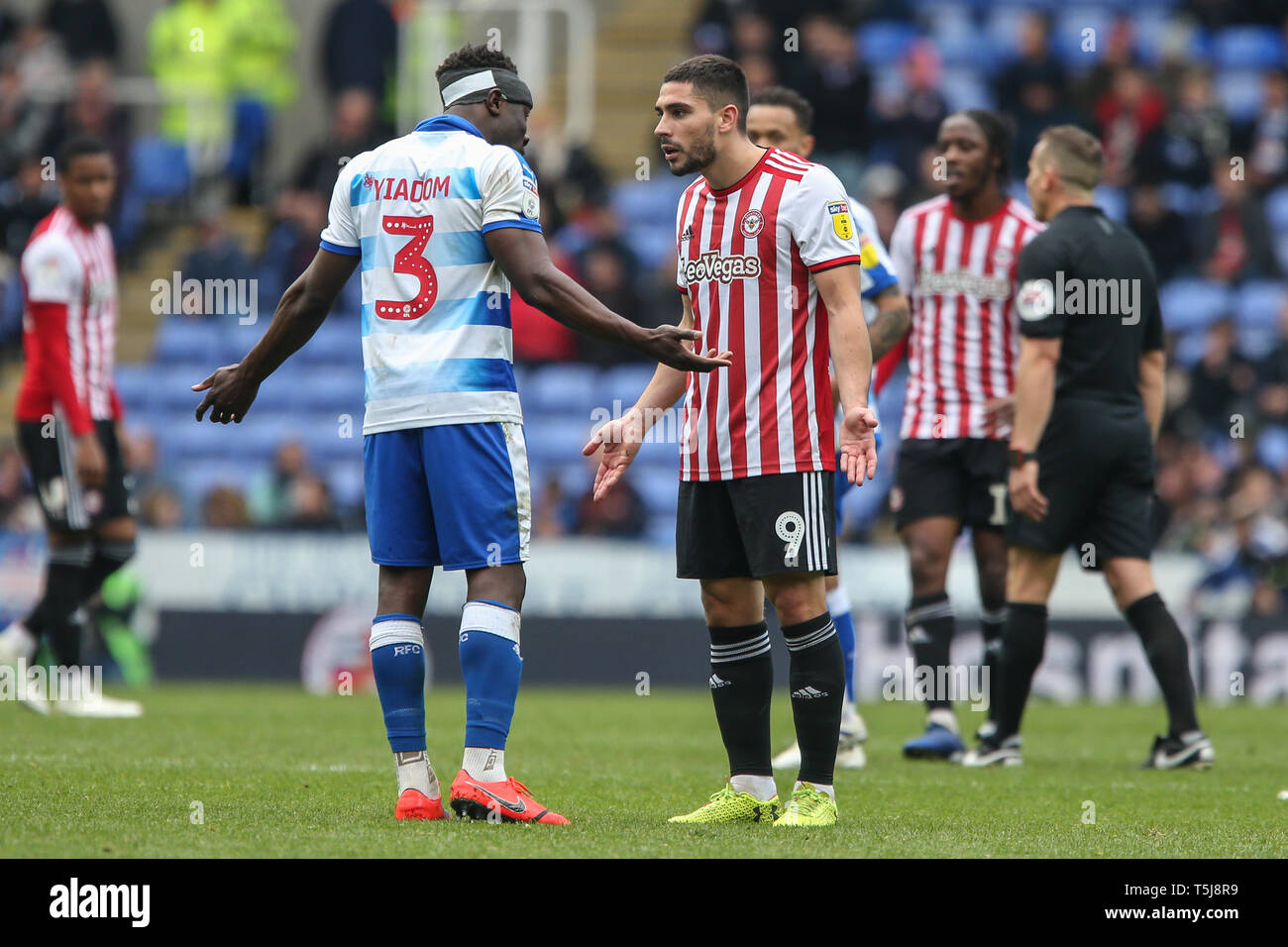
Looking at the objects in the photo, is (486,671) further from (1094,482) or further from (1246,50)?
(1246,50)

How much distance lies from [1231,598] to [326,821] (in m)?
8.64

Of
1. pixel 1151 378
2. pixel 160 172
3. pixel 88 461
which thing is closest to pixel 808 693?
pixel 1151 378

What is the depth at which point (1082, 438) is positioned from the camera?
722cm

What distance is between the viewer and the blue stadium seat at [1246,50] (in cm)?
1691

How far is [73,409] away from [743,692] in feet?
16.2

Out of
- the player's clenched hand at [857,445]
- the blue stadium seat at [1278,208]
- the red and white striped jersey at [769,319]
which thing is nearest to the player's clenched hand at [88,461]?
the red and white striped jersey at [769,319]

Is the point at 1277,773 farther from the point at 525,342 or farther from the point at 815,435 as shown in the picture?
the point at 525,342

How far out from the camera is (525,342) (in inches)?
595

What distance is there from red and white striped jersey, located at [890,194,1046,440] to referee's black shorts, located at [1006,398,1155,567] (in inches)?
24.8

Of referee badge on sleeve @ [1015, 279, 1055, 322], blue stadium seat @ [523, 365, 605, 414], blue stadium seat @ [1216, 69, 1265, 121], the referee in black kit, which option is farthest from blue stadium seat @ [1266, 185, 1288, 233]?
referee badge on sleeve @ [1015, 279, 1055, 322]

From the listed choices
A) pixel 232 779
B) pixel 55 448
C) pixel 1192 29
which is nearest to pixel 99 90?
pixel 55 448

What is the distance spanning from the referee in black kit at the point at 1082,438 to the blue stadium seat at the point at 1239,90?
1004 centimetres

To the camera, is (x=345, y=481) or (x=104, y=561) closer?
(x=104, y=561)

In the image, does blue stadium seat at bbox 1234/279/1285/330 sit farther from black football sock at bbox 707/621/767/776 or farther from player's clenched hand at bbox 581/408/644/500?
player's clenched hand at bbox 581/408/644/500
